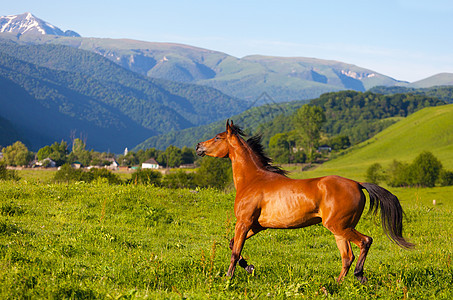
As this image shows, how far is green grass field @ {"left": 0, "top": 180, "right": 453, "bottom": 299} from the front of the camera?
780 cm

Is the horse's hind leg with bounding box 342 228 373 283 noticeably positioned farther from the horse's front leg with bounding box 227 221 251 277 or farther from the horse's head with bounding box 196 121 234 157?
the horse's head with bounding box 196 121 234 157

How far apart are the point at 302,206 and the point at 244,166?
1.81 meters

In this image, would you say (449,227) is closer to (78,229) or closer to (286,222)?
(286,222)

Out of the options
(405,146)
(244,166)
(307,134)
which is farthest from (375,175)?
(244,166)

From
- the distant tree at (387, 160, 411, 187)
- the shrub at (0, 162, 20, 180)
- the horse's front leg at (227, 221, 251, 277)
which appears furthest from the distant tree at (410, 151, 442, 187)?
the horse's front leg at (227, 221, 251, 277)

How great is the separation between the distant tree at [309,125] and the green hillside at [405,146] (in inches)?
427

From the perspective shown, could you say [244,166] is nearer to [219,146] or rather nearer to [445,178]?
[219,146]

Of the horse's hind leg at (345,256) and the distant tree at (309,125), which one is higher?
the horse's hind leg at (345,256)

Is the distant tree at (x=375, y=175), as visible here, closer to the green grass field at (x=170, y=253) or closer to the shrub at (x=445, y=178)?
the shrub at (x=445, y=178)

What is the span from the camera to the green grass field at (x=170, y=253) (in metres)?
7.80

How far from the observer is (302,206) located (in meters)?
8.98

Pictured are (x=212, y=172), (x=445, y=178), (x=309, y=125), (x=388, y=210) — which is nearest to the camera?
(x=388, y=210)

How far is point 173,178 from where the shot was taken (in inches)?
4181

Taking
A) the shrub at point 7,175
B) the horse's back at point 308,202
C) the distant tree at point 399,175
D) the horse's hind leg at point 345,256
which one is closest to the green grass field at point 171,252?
the horse's hind leg at point 345,256
